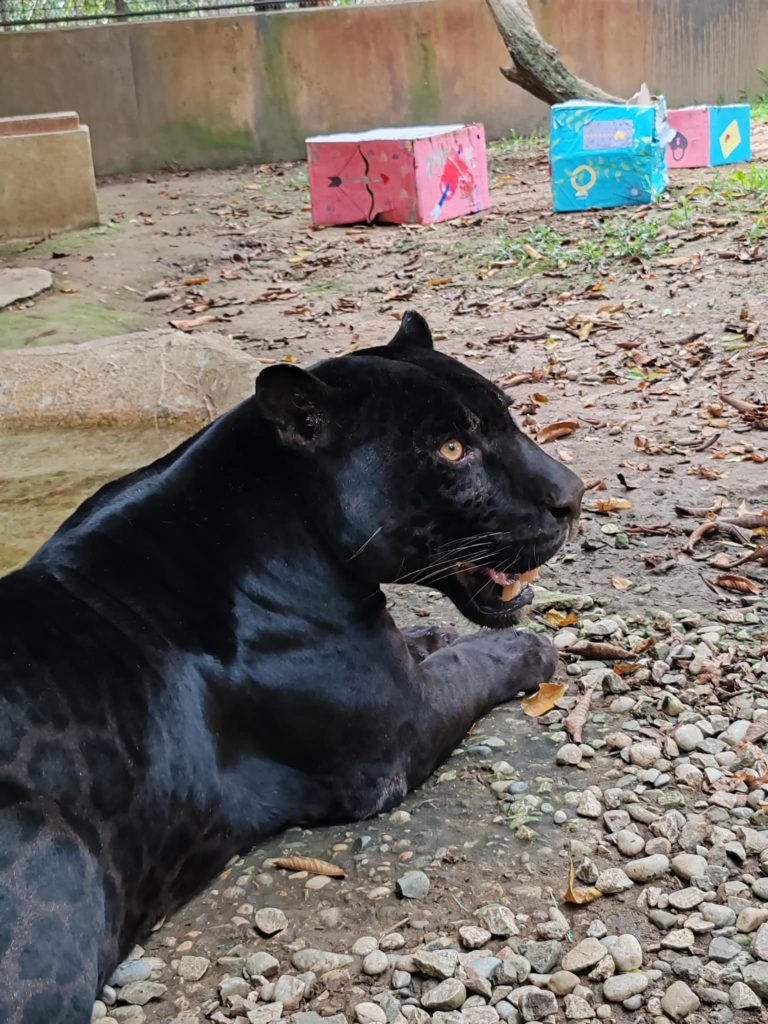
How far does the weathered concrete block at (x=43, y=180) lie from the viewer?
10453mm

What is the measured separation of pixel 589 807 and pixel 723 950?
54 centimetres

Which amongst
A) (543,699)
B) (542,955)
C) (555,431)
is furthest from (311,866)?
(555,431)

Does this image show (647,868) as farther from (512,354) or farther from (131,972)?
(512,354)

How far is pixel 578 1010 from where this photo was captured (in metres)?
2.25

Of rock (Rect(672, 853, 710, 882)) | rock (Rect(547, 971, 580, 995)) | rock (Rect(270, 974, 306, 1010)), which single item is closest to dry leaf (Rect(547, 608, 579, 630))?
rock (Rect(672, 853, 710, 882))

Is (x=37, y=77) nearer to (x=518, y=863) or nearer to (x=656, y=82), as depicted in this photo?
(x=656, y=82)

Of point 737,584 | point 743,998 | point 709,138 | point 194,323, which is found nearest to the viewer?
point 743,998

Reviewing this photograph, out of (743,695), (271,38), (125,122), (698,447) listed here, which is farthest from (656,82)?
(743,695)

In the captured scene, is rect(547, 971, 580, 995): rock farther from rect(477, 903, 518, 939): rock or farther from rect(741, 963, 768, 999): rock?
rect(741, 963, 768, 999): rock

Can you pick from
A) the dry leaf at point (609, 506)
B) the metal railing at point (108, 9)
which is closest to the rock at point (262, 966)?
the dry leaf at point (609, 506)

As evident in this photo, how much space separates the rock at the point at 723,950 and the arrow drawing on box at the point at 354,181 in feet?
29.1

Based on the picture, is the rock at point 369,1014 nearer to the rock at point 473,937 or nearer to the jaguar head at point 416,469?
the rock at point 473,937

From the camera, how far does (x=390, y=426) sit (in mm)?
2791

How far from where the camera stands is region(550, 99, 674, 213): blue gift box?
939 centimetres
